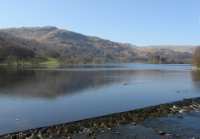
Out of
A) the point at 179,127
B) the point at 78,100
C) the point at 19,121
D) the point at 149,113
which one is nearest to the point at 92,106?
the point at 78,100

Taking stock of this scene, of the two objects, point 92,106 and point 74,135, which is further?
point 92,106

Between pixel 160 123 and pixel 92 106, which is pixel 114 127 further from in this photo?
pixel 92 106

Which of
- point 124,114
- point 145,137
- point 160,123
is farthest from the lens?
point 124,114

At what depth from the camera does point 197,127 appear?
27672mm

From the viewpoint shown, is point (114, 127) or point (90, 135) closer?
point (90, 135)

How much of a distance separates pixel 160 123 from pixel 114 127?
5136 millimetres

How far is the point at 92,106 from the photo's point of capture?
128 feet

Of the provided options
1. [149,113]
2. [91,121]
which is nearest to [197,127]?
[149,113]

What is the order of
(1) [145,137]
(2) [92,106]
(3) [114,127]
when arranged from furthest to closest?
(2) [92,106] → (3) [114,127] → (1) [145,137]

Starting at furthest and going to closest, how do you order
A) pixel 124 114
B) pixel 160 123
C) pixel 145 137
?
pixel 124 114 < pixel 160 123 < pixel 145 137

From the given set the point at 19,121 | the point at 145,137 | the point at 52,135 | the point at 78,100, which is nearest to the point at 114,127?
the point at 145,137

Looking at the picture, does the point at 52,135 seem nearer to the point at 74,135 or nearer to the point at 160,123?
the point at 74,135

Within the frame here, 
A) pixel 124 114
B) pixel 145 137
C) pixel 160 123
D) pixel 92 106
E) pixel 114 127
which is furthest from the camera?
pixel 92 106

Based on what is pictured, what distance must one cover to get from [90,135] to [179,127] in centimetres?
893
